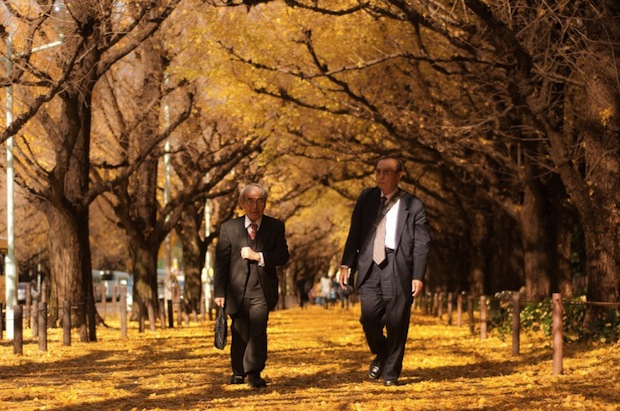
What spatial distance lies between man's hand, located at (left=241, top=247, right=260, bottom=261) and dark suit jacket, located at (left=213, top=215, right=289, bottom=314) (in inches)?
4.9

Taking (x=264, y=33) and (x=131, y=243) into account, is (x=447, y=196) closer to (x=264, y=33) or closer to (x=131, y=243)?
(x=131, y=243)

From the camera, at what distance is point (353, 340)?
21578 mm

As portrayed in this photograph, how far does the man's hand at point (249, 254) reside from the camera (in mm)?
11172

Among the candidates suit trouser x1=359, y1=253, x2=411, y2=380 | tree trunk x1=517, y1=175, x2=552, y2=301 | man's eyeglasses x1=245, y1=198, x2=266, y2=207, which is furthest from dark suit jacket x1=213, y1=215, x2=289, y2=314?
tree trunk x1=517, y1=175, x2=552, y2=301

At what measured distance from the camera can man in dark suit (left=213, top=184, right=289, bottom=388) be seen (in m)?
11.3

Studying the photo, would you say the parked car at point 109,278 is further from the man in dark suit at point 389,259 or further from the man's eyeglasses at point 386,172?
the man's eyeglasses at point 386,172

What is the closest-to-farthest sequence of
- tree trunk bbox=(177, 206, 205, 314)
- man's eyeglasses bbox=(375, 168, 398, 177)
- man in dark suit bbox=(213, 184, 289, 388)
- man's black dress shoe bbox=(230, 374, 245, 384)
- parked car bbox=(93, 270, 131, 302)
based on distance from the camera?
man's eyeglasses bbox=(375, 168, 398, 177) → man in dark suit bbox=(213, 184, 289, 388) → man's black dress shoe bbox=(230, 374, 245, 384) → tree trunk bbox=(177, 206, 205, 314) → parked car bbox=(93, 270, 131, 302)

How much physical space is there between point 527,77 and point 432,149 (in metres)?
10.5

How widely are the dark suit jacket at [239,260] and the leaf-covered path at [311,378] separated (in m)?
0.88

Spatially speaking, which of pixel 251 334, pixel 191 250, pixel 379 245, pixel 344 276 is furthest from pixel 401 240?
pixel 191 250

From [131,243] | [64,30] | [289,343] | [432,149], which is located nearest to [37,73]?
[64,30]

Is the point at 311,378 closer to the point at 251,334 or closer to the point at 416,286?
the point at 251,334

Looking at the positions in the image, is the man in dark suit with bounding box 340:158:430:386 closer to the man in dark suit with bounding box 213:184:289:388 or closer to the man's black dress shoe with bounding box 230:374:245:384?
the man in dark suit with bounding box 213:184:289:388

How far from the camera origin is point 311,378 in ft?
41.6
